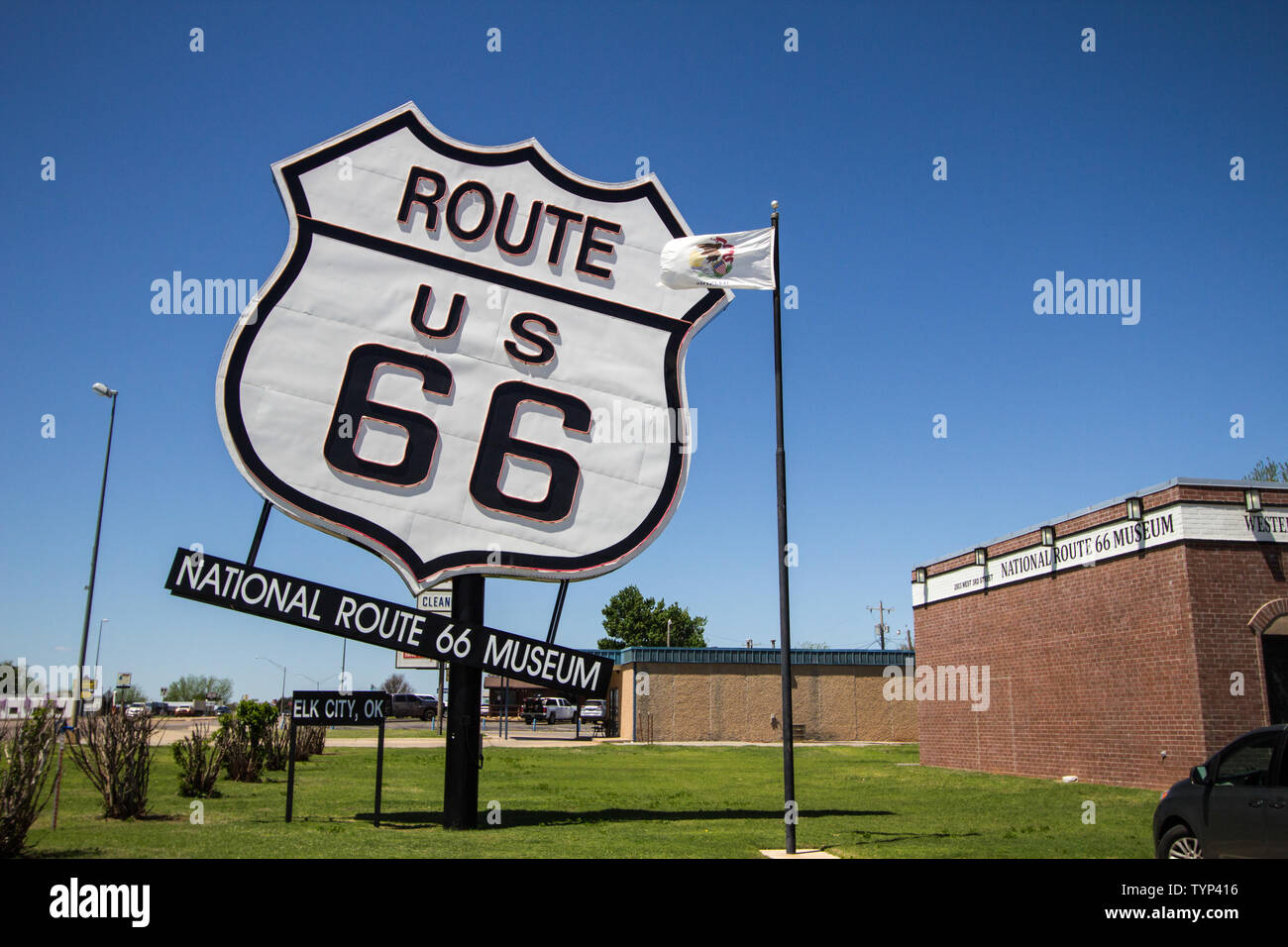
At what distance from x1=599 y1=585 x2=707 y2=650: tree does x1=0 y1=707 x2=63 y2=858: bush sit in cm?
8884

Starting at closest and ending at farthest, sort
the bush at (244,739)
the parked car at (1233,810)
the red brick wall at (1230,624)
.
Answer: the parked car at (1233,810)
the red brick wall at (1230,624)
the bush at (244,739)

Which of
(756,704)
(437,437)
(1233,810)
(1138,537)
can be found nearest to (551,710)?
(756,704)

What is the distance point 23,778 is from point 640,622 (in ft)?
298

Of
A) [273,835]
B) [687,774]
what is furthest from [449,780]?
[687,774]

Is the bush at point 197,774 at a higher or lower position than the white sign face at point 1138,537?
lower

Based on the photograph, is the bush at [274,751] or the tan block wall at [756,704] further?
the tan block wall at [756,704]

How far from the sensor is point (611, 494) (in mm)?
14992

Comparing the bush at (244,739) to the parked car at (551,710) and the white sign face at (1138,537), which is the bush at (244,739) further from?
the parked car at (551,710)

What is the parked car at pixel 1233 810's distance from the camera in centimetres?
923

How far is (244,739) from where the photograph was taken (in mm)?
21703

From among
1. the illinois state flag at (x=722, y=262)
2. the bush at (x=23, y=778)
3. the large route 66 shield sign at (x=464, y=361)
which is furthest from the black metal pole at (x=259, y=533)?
the illinois state flag at (x=722, y=262)

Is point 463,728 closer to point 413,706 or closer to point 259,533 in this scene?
point 259,533

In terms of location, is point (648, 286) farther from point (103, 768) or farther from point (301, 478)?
point (103, 768)

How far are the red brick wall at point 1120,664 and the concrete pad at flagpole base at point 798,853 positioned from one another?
11266 mm
